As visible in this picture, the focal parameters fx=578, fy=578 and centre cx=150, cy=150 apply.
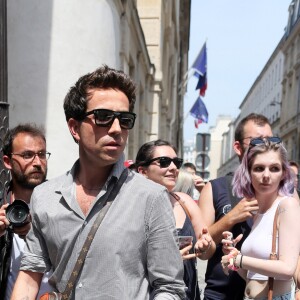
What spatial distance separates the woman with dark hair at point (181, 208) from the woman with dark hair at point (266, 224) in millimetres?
229

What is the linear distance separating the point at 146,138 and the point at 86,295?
59.4 ft

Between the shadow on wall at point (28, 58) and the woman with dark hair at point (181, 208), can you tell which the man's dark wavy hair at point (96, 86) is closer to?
the woman with dark hair at point (181, 208)

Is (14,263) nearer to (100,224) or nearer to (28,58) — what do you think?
(100,224)

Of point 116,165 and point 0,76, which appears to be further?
point 0,76

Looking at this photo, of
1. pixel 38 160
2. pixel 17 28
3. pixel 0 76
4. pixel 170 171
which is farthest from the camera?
pixel 17 28

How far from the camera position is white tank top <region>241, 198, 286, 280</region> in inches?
134

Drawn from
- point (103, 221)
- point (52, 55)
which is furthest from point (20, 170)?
point (52, 55)

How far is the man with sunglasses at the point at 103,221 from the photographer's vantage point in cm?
230


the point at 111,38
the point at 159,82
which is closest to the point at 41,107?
the point at 111,38

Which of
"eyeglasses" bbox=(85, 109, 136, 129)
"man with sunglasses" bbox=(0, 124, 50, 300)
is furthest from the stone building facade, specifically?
"eyeglasses" bbox=(85, 109, 136, 129)

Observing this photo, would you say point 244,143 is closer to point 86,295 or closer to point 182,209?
point 182,209

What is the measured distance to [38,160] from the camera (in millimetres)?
3799

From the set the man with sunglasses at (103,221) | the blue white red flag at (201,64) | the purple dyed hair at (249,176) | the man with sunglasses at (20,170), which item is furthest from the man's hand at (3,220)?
the blue white red flag at (201,64)

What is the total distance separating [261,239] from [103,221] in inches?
56.5
